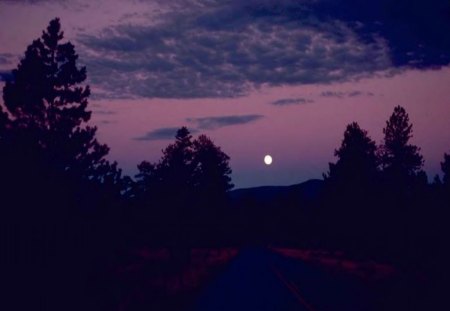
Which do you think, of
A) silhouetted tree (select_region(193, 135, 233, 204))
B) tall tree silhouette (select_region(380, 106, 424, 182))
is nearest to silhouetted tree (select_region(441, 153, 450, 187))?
tall tree silhouette (select_region(380, 106, 424, 182))

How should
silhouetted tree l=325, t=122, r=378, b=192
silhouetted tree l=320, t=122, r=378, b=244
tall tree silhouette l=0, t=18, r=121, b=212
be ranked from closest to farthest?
1. tall tree silhouette l=0, t=18, r=121, b=212
2. silhouetted tree l=320, t=122, r=378, b=244
3. silhouetted tree l=325, t=122, r=378, b=192

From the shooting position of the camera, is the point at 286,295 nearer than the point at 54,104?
Yes

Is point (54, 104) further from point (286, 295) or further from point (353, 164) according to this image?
point (353, 164)

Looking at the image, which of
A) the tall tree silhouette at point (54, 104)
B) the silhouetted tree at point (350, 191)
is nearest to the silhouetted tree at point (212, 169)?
the silhouetted tree at point (350, 191)

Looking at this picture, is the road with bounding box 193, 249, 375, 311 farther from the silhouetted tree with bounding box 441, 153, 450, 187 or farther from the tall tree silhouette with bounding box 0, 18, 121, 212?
the silhouetted tree with bounding box 441, 153, 450, 187

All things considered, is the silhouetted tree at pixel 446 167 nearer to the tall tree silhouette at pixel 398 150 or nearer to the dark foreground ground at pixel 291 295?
the tall tree silhouette at pixel 398 150

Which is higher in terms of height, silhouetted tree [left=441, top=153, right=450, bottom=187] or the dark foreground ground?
silhouetted tree [left=441, top=153, right=450, bottom=187]

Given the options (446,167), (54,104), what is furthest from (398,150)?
(54,104)

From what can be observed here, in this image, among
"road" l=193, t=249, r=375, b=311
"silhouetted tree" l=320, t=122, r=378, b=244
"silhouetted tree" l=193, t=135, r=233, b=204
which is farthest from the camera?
"silhouetted tree" l=193, t=135, r=233, b=204

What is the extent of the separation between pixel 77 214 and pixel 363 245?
104ft

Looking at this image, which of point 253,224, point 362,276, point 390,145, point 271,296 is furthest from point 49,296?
point 253,224

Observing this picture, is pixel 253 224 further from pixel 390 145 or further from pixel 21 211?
pixel 21 211

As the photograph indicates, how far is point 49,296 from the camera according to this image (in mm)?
13258

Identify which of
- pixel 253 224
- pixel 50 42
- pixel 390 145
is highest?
pixel 50 42
